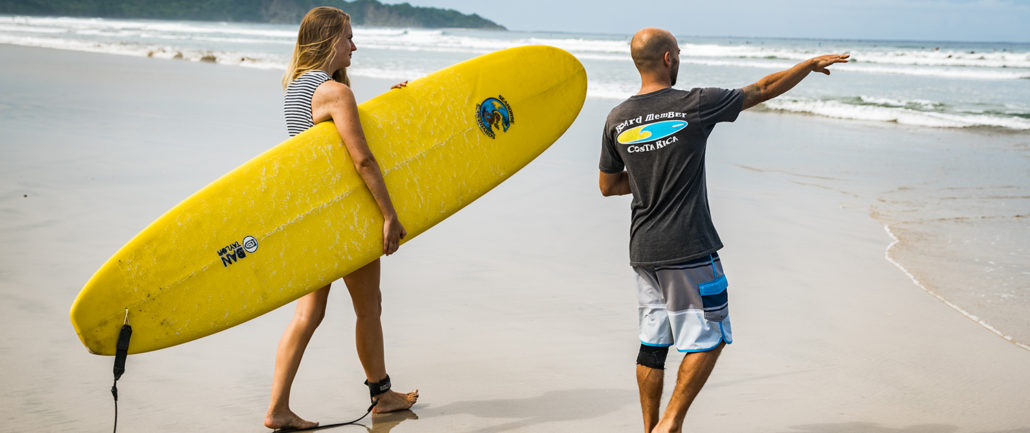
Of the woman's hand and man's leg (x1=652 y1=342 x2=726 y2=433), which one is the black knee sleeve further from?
the woman's hand

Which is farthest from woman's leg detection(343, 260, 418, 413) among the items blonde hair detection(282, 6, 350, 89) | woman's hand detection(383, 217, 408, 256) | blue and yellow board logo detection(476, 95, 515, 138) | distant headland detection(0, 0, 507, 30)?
distant headland detection(0, 0, 507, 30)

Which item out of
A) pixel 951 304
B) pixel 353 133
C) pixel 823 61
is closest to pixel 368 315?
pixel 353 133

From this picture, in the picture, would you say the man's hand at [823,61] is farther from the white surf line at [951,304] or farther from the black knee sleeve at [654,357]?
the white surf line at [951,304]

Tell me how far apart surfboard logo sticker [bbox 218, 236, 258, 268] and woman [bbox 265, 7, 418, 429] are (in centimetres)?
23

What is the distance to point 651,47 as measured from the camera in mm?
2264

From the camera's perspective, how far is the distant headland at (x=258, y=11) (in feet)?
306

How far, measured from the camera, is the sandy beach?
8.93 feet

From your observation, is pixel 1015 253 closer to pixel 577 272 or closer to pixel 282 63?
pixel 577 272

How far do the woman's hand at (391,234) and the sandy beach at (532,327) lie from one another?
591 mm

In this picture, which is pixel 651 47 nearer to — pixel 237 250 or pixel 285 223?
pixel 285 223

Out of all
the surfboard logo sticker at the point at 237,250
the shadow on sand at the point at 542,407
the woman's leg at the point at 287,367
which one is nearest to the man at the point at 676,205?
the shadow on sand at the point at 542,407

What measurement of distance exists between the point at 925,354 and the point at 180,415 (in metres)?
2.83

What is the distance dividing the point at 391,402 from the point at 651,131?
49.3 inches

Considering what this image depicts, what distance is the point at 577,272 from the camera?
4.26 m
